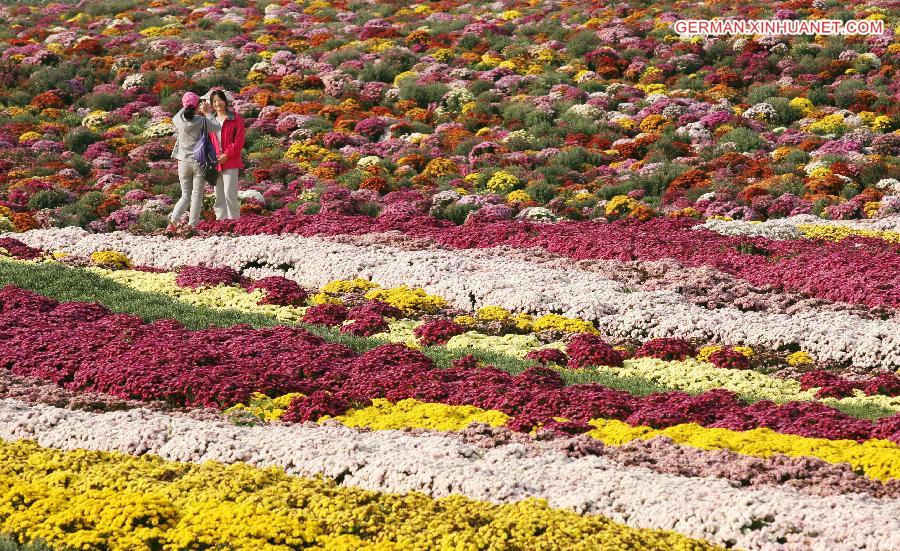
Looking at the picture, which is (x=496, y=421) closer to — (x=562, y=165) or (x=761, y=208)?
(x=761, y=208)

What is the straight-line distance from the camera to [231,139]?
901 inches

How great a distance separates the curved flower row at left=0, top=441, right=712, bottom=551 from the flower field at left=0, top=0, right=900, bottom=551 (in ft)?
0.12

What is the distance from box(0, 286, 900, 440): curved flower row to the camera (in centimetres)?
1210

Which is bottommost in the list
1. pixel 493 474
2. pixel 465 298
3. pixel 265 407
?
pixel 465 298

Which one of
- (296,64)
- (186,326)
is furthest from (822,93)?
(186,326)

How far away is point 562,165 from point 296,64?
1528 centimetres

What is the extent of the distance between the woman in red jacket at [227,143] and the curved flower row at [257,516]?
13.4 meters

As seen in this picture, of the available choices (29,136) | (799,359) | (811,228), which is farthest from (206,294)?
(29,136)

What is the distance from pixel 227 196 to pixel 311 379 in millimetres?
10725

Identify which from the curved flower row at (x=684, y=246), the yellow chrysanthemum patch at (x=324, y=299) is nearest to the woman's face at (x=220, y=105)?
the curved flower row at (x=684, y=246)

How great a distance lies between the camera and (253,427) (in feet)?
39.8

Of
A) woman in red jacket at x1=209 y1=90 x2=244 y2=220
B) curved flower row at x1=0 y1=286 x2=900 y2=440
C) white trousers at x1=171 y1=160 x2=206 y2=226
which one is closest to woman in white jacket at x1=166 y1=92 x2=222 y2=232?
white trousers at x1=171 y1=160 x2=206 y2=226

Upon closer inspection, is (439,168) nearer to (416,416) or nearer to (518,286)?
(518,286)

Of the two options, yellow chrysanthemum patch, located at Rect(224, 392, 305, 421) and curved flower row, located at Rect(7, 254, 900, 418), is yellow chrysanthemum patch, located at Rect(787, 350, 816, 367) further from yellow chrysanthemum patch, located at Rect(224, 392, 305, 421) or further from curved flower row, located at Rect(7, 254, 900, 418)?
yellow chrysanthemum patch, located at Rect(224, 392, 305, 421)
